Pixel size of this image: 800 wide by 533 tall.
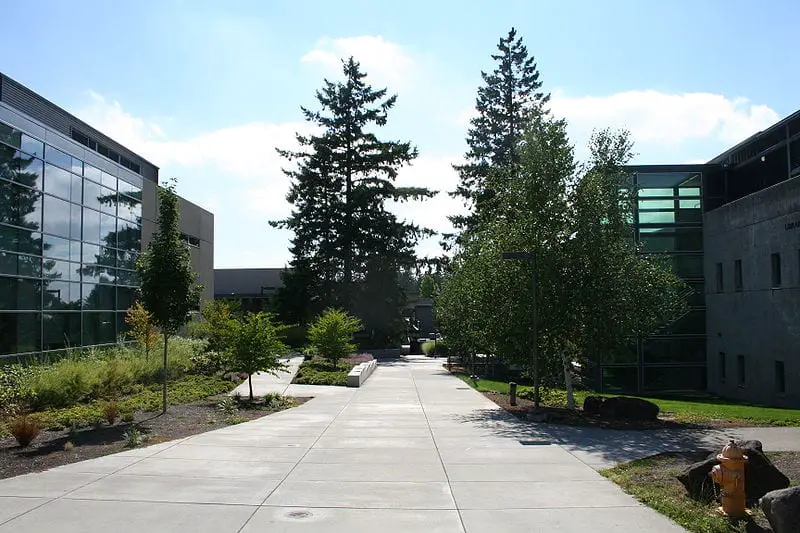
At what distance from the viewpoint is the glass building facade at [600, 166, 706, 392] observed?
34844mm

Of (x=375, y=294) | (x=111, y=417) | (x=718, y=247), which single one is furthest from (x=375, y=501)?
(x=375, y=294)

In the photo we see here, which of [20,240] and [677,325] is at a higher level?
[20,240]

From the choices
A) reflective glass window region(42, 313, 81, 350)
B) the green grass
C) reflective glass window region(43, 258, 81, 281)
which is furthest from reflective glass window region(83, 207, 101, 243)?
the green grass

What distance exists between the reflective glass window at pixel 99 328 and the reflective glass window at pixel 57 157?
223 inches

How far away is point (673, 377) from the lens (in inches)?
1378

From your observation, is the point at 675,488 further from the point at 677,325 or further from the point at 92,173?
the point at 677,325

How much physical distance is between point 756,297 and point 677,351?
686 centimetres

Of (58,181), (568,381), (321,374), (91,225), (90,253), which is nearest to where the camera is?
(568,381)

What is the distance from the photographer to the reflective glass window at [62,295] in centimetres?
2200

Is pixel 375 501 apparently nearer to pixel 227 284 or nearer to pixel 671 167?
pixel 671 167

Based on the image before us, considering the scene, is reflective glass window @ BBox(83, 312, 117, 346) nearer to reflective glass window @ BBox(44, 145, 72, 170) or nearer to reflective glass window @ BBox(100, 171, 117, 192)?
reflective glass window @ BBox(100, 171, 117, 192)

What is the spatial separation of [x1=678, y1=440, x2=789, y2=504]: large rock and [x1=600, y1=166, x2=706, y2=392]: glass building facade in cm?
2835

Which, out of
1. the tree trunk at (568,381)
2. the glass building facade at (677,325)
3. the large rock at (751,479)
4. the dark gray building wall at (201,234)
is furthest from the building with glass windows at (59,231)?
the glass building facade at (677,325)

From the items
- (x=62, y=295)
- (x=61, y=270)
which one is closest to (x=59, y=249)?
(x=61, y=270)
